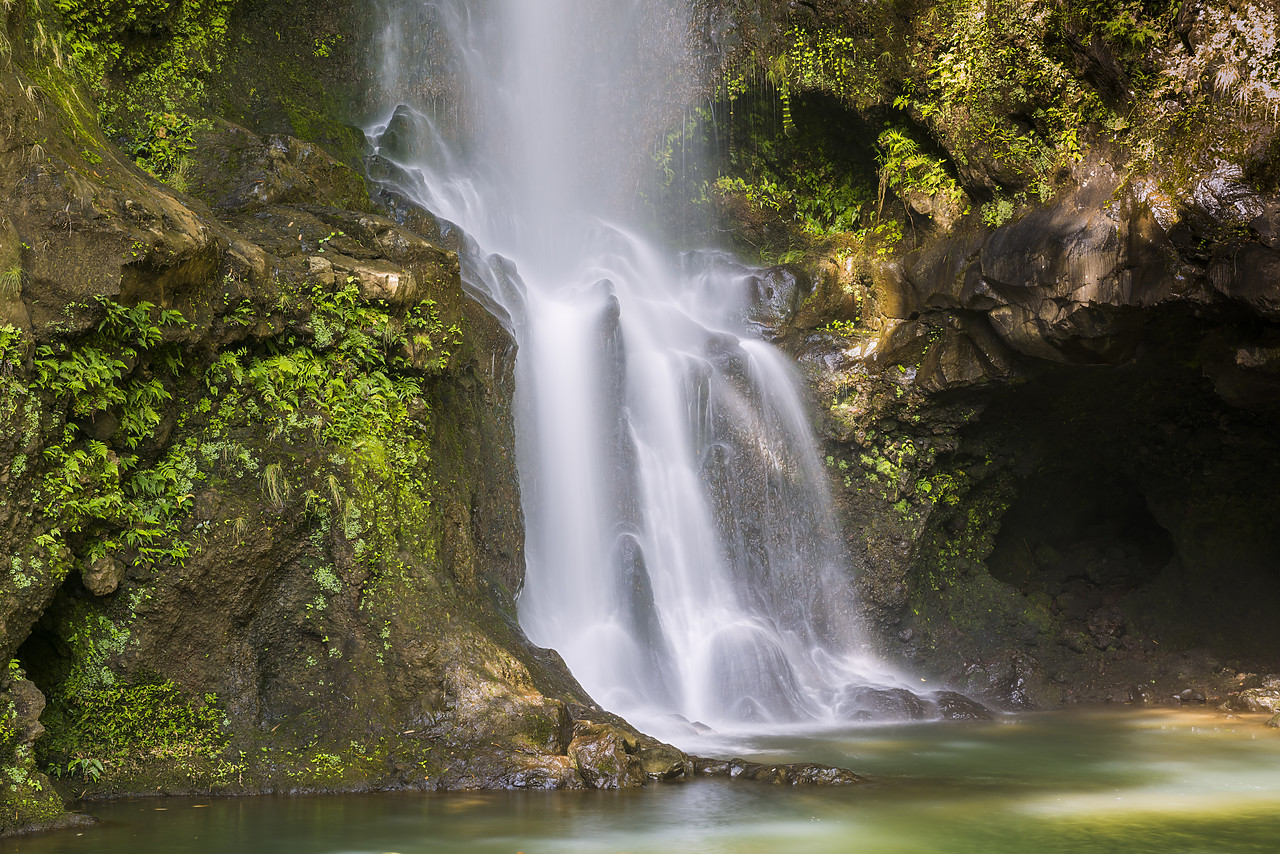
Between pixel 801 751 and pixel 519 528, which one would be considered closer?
pixel 801 751

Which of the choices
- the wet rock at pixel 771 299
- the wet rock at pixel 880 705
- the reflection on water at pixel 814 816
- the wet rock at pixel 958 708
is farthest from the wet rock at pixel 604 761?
the wet rock at pixel 771 299

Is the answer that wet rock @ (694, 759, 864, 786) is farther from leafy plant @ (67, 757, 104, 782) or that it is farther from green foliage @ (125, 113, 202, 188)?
green foliage @ (125, 113, 202, 188)

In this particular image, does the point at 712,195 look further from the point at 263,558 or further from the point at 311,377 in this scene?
the point at 263,558

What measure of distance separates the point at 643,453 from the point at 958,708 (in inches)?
194

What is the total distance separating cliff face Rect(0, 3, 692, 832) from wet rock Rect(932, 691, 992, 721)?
16.2ft

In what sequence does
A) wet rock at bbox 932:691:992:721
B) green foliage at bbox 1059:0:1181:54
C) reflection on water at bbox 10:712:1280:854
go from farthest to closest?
wet rock at bbox 932:691:992:721 < green foliage at bbox 1059:0:1181:54 < reflection on water at bbox 10:712:1280:854

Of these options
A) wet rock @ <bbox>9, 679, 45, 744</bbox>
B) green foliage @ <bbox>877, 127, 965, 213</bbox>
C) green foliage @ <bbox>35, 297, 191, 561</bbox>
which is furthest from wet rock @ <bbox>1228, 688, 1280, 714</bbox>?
wet rock @ <bbox>9, 679, 45, 744</bbox>

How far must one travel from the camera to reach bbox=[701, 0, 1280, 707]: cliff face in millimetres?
9922

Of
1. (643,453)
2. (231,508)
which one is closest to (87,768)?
(231,508)

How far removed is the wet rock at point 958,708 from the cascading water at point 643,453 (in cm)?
105

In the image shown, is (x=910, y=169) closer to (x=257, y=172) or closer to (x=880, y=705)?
(x=880, y=705)

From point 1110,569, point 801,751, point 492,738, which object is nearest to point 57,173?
point 492,738

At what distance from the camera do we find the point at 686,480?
13.0 meters

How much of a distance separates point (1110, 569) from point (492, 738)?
1124 cm
